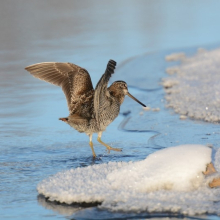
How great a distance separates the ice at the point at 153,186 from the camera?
454 centimetres

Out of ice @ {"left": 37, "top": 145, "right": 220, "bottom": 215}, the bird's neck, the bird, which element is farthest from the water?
the bird's neck

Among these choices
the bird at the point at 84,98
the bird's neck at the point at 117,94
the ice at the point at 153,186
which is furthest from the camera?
the bird's neck at the point at 117,94

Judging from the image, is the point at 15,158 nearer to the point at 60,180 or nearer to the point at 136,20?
the point at 60,180

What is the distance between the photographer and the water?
569cm

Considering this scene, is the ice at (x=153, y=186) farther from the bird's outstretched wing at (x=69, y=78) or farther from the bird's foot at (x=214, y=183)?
the bird's outstretched wing at (x=69, y=78)

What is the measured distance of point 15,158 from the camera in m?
6.20

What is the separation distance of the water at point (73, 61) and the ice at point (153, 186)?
13 cm

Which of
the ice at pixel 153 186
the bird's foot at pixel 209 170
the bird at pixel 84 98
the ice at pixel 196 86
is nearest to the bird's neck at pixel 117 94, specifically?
the bird at pixel 84 98

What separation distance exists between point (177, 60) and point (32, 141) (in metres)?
5.23

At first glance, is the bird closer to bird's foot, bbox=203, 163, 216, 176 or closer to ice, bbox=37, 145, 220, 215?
ice, bbox=37, 145, 220, 215

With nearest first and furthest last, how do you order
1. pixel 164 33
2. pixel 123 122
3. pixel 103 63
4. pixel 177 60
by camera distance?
pixel 123 122
pixel 103 63
pixel 177 60
pixel 164 33

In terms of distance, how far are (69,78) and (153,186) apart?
2.42 m

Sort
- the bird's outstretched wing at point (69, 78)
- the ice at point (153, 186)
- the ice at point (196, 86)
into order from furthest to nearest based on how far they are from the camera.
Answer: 1. the ice at point (196, 86)
2. the bird's outstretched wing at point (69, 78)
3. the ice at point (153, 186)

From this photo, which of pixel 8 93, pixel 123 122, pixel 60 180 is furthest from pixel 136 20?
pixel 60 180
